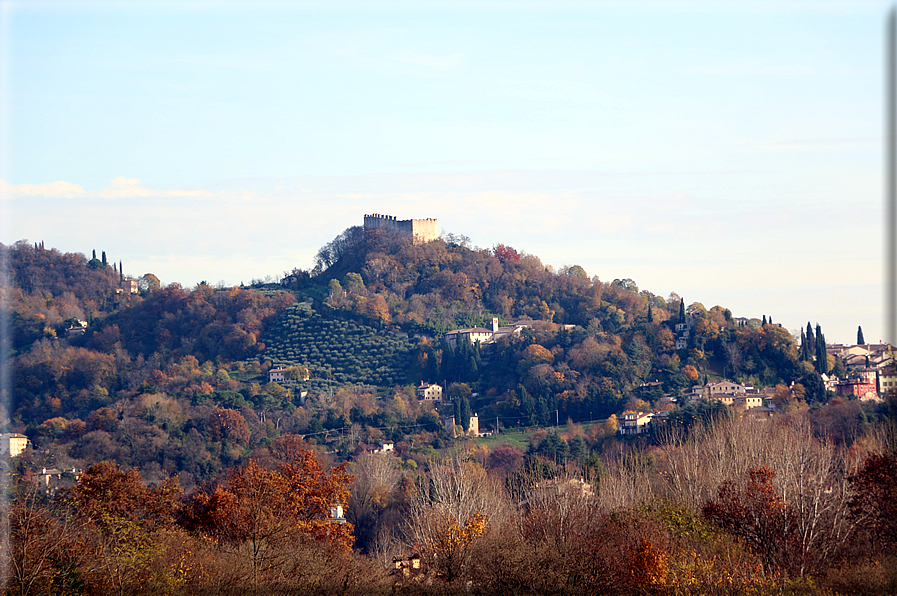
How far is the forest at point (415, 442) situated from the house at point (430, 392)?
1.16 meters

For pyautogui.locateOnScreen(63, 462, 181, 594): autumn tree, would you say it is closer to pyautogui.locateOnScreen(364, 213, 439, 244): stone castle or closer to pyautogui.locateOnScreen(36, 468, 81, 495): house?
pyautogui.locateOnScreen(36, 468, 81, 495): house

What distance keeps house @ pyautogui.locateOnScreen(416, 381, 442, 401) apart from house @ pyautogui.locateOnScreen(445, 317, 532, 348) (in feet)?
22.9

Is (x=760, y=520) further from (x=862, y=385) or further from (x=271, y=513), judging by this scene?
(x=862, y=385)

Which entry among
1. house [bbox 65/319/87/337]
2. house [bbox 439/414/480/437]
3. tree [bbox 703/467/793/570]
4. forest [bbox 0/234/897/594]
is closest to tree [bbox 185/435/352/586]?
forest [bbox 0/234/897/594]

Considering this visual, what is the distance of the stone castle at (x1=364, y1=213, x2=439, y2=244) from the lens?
99.8 m

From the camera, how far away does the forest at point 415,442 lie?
54.2 feet

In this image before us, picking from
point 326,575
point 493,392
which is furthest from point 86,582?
point 493,392

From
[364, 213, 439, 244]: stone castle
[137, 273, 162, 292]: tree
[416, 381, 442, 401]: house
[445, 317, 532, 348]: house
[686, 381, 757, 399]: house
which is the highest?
[364, 213, 439, 244]: stone castle

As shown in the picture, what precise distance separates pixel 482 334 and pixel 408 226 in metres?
19.9

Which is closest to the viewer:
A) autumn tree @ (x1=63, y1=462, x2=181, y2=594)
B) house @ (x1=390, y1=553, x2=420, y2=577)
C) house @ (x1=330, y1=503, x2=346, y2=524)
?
autumn tree @ (x1=63, y1=462, x2=181, y2=594)

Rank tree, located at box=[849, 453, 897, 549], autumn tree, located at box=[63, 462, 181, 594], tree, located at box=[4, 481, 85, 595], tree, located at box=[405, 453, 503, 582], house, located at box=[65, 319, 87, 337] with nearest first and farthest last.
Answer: tree, located at box=[4, 481, 85, 595] → autumn tree, located at box=[63, 462, 181, 594] → tree, located at box=[849, 453, 897, 549] → tree, located at box=[405, 453, 503, 582] → house, located at box=[65, 319, 87, 337]

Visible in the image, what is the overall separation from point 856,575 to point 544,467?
21278 mm

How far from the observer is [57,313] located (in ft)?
307

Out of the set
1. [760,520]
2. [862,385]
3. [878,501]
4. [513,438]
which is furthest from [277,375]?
[878,501]
